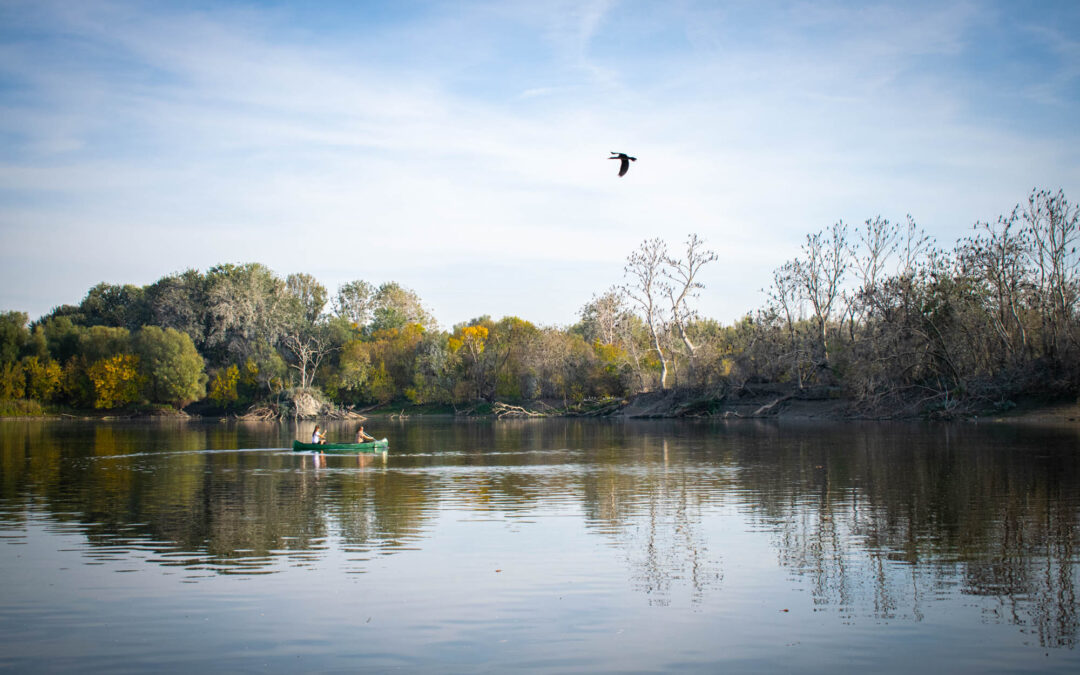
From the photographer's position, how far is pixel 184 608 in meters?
12.5

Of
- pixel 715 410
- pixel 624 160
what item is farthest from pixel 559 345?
pixel 624 160

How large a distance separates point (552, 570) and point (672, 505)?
8095 millimetres

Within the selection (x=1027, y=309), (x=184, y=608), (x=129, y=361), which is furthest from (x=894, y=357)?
(x=129, y=361)

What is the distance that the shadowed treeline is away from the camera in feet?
45.3

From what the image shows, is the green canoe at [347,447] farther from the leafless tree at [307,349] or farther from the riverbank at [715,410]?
the leafless tree at [307,349]

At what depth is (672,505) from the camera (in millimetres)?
22234

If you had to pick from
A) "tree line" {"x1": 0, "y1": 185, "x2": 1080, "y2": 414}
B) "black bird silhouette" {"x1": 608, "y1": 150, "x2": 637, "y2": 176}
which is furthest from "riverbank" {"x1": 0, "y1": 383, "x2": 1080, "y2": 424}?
"black bird silhouette" {"x1": 608, "y1": 150, "x2": 637, "y2": 176}

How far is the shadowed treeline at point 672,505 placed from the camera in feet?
45.3

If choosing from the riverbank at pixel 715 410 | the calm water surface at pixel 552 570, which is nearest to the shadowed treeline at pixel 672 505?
the calm water surface at pixel 552 570

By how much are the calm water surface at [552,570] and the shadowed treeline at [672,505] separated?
110 millimetres

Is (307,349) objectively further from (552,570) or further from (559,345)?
(552,570)

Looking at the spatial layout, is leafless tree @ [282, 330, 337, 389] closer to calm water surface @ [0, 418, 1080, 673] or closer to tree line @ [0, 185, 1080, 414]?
tree line @ [0, 185, 1080, 414]

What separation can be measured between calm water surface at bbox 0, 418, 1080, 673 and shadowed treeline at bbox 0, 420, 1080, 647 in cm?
11

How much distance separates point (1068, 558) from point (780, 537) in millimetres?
5061
